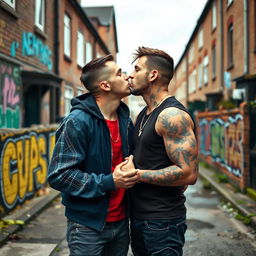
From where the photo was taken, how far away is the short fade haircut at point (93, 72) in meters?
2.46

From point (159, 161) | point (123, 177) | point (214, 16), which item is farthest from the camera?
point (214, 16)

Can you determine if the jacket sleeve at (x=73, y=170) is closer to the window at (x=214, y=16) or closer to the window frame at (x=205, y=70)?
the window at (x=214, y=16)

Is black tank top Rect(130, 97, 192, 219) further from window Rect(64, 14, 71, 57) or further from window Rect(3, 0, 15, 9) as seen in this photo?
window Rect(64, 14, 71, 57)

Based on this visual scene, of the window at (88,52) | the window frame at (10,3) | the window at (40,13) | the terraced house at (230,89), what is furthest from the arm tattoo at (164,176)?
the window at (88,52)

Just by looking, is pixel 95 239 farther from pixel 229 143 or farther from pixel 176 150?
pixel 229 143

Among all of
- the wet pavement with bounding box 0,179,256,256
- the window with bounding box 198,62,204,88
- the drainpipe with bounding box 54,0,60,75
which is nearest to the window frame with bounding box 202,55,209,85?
the window with bounding box 198,62,204,88

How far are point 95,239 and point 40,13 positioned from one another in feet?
32.3

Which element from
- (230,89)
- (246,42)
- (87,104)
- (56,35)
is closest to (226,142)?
(246,42)

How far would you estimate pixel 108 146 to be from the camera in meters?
2.42

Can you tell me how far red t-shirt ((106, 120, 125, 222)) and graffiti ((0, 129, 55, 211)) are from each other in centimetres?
363

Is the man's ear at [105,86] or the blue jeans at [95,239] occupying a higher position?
the man's ear at [105,86]

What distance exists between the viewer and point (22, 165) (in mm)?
6656

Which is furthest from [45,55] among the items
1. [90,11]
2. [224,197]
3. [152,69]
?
[90,11]

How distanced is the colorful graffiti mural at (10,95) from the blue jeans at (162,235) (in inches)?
236
